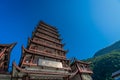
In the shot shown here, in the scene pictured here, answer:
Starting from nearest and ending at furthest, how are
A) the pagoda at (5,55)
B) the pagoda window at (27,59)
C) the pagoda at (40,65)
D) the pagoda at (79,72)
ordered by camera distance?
the pagoda at (40,65)
the pagoda at (5,55)
the pagoda window at (27,59)
the pagoda at (79,72)

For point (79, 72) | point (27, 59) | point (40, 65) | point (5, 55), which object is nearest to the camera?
point (5, 55)

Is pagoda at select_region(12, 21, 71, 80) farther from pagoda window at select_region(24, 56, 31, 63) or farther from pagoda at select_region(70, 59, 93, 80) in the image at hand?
pagoda at select_region(70, 59, 93, 80)

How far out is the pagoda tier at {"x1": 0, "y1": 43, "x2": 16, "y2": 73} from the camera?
13.1 meters

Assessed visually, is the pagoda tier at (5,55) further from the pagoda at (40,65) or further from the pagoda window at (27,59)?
the pagoda window at (27,59)

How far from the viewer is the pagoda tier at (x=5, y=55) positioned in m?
13.1

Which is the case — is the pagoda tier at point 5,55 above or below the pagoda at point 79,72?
above

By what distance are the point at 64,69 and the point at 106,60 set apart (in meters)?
32.3

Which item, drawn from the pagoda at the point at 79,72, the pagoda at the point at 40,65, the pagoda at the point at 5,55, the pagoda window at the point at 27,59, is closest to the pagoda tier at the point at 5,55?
the pagoda at the point at 5,55

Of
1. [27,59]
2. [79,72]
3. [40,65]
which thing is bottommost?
[79,72]

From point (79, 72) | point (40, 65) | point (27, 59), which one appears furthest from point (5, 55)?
point (79, 72)

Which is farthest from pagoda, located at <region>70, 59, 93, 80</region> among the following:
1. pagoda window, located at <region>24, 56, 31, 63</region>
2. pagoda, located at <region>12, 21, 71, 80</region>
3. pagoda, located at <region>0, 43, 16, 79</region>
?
pagoda, located at <region>0, 43, 16, 79</region>

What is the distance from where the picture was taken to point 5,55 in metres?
13.8

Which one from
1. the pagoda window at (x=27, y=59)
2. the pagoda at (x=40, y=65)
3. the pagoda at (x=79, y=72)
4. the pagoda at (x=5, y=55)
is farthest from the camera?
the pagoda at (x=79, y=72)

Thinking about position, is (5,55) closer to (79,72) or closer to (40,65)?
(40,65)
